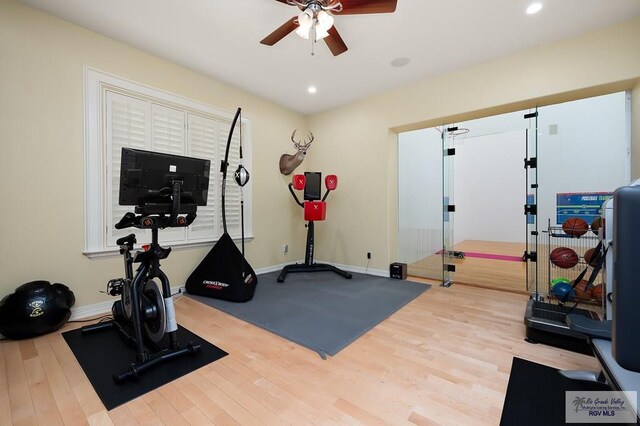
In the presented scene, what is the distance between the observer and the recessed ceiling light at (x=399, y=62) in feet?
11.1

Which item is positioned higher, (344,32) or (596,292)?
(344,32)

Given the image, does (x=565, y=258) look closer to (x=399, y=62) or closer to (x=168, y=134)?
(x=399, y=62)

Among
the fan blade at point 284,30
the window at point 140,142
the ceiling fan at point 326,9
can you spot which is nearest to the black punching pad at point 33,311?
the window at point 140,142

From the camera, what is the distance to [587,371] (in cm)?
173

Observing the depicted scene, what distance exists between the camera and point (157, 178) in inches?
77.0

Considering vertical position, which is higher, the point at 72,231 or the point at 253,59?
the point at 253,59

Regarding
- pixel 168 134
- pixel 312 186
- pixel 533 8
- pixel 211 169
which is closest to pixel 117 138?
pixel 168 134

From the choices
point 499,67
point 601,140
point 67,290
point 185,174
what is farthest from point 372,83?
point 67,290

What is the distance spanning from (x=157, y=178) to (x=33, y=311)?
1614mm

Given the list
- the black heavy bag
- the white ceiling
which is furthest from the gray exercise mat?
the white ceiling

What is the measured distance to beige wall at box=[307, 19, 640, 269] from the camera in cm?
278

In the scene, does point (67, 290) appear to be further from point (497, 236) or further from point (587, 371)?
point (497, 236)

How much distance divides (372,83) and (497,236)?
237 inches

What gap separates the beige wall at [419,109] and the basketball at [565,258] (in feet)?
3.50
